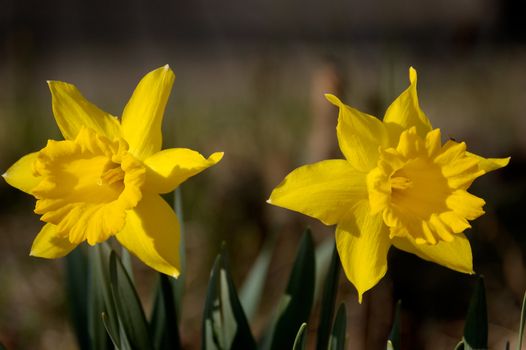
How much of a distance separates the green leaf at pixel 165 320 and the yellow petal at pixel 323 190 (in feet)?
0.88

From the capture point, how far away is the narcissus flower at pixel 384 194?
0.93 m

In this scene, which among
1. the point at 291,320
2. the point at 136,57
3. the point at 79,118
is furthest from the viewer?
the point at 136,57

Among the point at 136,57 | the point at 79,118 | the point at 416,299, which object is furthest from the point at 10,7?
the point at 79,118

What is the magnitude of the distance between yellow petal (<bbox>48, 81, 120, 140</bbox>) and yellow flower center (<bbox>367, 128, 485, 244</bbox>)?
391 mm

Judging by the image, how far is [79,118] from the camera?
104cm

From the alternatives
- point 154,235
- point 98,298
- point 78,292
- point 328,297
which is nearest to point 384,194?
point 328,297

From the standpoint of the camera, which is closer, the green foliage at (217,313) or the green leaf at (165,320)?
Answer: the green foliage at (217,313)

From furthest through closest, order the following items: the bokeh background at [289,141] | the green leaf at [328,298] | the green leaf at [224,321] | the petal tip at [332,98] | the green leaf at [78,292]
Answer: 1. the bokeh background at [289,141]
2. the green leaf at [78,292]
3. the green leaf at [224,321]
4. the green leaf at [328,298]
5. the petal tip at [332,98]

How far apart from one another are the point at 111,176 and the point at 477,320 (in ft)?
1.85

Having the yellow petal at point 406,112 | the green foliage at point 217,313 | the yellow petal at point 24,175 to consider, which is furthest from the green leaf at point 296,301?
the yellow petal at point 24,175

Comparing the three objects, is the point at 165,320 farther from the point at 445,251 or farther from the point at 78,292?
the point at 445,251

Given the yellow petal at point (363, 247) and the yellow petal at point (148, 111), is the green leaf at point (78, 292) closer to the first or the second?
the yellow petal at point (148, 111)

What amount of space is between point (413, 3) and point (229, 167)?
9.94 ft

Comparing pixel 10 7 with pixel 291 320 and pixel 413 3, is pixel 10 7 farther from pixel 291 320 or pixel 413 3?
pixel 291 320
